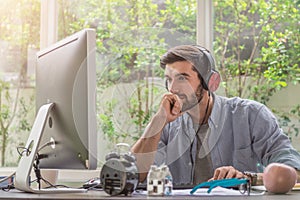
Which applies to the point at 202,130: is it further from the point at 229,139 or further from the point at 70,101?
the point at 70,101

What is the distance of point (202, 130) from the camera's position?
101 inches

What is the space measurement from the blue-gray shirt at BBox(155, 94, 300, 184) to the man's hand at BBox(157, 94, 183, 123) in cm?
Answer: 25

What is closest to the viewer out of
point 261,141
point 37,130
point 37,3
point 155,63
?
point 37,130

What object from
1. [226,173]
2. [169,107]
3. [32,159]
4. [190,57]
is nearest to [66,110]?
[32,159]

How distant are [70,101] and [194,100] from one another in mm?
998

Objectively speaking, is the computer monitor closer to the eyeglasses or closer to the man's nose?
the eyeglasses

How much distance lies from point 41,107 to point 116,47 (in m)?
1.38

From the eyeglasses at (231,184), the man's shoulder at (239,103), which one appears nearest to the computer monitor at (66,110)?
the eyeglasses at (231,184)

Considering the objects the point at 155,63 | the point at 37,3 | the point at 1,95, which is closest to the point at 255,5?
the point at 155,63

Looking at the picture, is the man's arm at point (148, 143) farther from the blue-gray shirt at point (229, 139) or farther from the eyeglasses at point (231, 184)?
the eyeglasses at point (231, 184)

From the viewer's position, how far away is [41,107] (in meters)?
1.81

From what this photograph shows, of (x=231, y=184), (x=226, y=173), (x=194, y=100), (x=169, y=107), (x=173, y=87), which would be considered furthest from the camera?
(x=194, y=100)

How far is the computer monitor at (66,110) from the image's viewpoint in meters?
1.54

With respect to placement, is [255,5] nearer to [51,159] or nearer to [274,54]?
[274,54]
